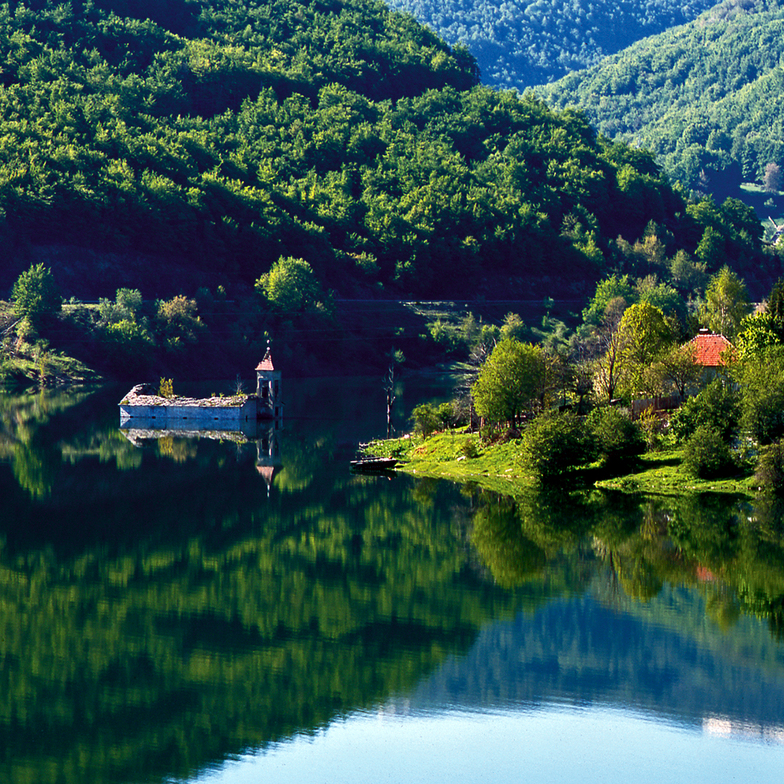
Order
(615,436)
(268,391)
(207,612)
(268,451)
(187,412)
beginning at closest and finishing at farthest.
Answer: (207,612) → (615,436) → (268,451) → (187,412) → (268,391)

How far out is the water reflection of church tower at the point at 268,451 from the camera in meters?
76.7

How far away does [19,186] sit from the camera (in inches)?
6752

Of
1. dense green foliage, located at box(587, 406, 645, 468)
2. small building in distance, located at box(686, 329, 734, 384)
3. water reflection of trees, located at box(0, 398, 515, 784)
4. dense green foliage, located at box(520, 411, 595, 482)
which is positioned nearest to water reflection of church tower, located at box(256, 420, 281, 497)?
water reflection of trees, located at box(0, 398, 515, 784)

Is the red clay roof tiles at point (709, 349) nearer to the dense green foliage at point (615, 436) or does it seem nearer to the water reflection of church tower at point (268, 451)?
the dense green foliage at point (615, 436)

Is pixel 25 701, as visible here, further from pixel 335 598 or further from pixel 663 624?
pixel 663 624

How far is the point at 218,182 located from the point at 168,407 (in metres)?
102

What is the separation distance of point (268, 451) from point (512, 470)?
1959 centimetres

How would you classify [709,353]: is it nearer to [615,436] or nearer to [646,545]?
[615,436]

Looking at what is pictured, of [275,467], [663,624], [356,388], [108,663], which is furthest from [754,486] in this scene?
[356,388]

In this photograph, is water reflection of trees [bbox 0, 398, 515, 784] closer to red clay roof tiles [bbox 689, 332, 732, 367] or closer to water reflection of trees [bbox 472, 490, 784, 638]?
water reflection of trees [bbox 472, 490, 784, 638]

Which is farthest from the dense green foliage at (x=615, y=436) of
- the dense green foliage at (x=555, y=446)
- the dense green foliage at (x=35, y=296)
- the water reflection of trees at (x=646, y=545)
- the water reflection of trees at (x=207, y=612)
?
the dense green foliage at (x=35, y=296)

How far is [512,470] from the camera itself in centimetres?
7262

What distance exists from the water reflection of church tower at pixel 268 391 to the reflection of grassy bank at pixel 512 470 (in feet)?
78.3

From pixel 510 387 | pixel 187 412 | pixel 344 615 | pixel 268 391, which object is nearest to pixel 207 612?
pixel 344 615
